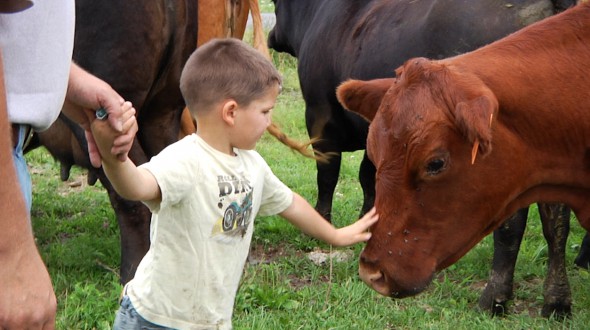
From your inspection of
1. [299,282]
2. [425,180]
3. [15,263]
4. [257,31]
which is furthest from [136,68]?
[15,263]

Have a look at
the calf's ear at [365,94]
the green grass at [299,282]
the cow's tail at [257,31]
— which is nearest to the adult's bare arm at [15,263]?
the calf's ear at [365,94]

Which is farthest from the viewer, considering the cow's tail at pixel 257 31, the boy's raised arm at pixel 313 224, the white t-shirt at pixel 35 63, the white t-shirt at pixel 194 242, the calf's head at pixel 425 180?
the cow's tail at pixel 257 31

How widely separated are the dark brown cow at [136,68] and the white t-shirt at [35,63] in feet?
7.85

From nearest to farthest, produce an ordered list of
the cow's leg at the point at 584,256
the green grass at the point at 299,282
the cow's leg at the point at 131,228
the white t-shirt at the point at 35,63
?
the white t-shirt at the point at 35,63
the green grass at the point at 299,282
the cow's leg at the point at 131,228
the cow's leg at the point at 584,256

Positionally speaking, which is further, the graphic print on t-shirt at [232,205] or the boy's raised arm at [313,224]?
the boy's raised arm at [313,224]

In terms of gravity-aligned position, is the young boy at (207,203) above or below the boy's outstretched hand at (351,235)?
above

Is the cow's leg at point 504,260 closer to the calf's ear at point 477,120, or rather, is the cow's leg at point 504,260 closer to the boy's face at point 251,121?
the calf's ear at point 477,120

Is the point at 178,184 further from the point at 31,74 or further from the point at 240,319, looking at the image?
the point at 240,319

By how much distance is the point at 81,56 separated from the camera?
15.0 feet

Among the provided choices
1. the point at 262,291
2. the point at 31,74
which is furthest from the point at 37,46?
the point at 262,291

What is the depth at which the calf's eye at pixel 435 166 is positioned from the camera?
3432mm

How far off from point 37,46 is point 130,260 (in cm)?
280

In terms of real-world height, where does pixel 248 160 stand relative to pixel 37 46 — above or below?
below

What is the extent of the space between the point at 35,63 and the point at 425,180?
1.75 meters
